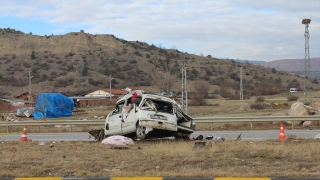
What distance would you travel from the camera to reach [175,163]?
8.91 metres

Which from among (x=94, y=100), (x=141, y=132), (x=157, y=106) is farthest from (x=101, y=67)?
(x=141, y=132)

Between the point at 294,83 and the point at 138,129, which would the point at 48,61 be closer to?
the point at 294,83

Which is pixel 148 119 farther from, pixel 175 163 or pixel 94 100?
pixel 94 100

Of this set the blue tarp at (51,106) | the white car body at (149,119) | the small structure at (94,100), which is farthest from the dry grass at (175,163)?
the small structure at (94,100)

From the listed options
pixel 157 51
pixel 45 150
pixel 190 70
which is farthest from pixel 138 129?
pixel 157 51

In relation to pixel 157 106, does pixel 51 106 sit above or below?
below

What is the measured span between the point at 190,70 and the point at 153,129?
296 feet

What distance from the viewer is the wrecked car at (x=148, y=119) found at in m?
13.3

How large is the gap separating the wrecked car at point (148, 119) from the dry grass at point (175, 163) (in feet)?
6.71

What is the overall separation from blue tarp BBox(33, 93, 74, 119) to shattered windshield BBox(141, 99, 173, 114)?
32.1 meters

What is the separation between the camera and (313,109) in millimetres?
28000

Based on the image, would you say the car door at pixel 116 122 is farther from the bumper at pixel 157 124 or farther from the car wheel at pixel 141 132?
the bumper at pixel 157 124

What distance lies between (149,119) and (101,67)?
3619 inches

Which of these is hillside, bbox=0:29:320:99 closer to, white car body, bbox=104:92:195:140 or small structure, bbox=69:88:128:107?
small structure, bbox=69:88:128:107
